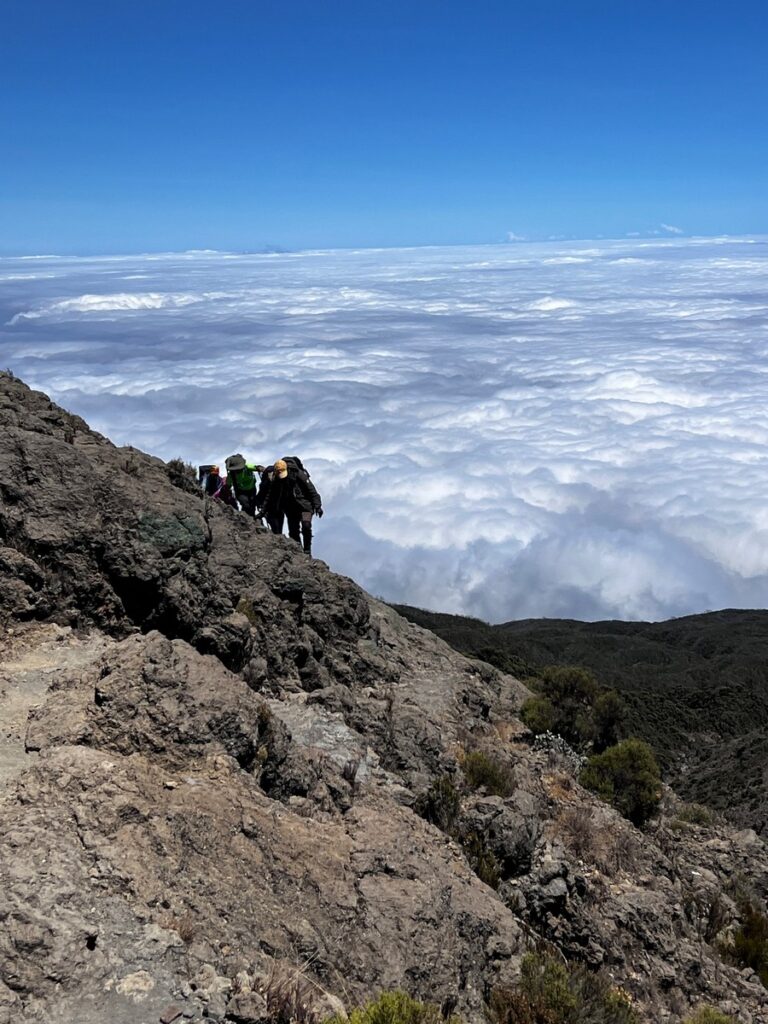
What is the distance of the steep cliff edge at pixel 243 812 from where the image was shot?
3773mm

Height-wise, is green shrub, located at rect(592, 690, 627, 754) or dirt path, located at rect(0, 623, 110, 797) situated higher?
Answer: dirt path, located at rect(0, 623, 110, 797)

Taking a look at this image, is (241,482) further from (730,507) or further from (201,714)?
(730,507)

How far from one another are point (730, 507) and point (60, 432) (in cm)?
12349

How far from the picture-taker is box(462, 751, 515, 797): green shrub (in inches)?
319

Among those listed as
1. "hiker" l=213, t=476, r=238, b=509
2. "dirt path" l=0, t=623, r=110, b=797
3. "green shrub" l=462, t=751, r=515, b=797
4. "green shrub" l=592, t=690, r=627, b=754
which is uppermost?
"hiker" l=213, t=476, r=238, b=509

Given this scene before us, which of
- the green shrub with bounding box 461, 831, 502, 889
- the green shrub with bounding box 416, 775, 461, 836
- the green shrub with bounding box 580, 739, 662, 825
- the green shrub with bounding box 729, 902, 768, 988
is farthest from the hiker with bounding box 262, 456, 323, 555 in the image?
the green shrub with bounding box 729, 902, 768, 988

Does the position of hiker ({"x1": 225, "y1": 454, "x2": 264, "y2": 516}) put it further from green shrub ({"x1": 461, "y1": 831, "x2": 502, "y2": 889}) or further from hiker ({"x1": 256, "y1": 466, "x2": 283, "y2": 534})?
green shrub ({"x1": 461, "y1": 831, "x2": 502, "y2": 889})

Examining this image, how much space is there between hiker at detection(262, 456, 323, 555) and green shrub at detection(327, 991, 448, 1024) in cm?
947

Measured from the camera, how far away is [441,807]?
7012mm

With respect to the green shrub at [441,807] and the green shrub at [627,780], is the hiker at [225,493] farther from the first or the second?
the green shrub at [627,780]

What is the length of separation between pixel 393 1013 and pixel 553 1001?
1629 millimetres

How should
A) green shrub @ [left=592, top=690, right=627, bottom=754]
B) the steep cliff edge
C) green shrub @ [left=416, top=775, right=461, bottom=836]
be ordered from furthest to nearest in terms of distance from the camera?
green shrub @ [left=592, top=690, right=627, bottom=754] < green shrub @ [left=416, top=775, right=461, bottom=836] < the steep cliff edge

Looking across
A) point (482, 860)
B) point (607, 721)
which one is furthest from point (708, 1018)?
point (607, 721)

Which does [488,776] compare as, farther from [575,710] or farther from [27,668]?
[575,710]
